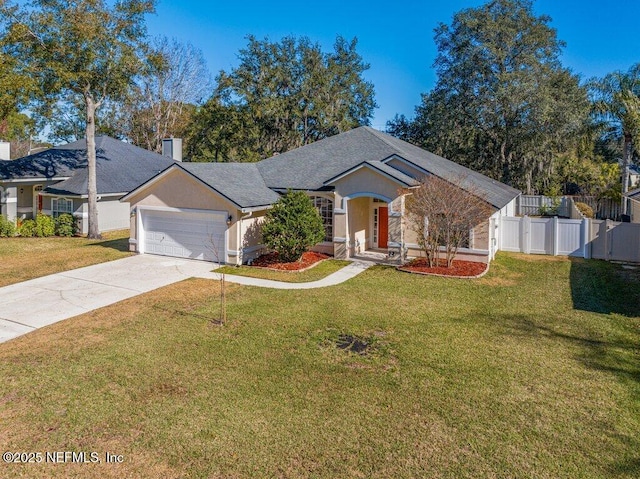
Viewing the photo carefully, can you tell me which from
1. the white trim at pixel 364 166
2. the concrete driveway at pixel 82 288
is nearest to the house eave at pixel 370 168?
the white trim at pixel 364 166

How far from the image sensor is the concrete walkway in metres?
10.7

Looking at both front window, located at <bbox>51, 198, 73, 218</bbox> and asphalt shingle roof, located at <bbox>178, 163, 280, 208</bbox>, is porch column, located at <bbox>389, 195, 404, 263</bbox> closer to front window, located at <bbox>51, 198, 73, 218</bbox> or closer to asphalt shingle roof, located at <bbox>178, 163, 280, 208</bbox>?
asphalt shingle roof, located at <bbox>178, 163, 280, 208</bbox>

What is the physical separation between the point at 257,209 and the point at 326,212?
3.37 m

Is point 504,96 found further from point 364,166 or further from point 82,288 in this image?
point 82,288

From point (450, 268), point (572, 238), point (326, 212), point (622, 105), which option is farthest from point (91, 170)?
point (622, 105)

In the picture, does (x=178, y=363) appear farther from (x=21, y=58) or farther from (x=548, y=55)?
(x=548, y=55)

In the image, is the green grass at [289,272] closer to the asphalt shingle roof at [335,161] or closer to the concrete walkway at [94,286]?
Result: the concrete walkway at [94,286]

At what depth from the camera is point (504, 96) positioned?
31391 mm

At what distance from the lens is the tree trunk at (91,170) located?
2182 cm

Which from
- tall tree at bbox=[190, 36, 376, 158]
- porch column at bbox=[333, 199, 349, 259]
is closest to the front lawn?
porch column at bbox=[333, 199, 349, 259]

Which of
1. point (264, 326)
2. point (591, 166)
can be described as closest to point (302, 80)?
point (591, 166)

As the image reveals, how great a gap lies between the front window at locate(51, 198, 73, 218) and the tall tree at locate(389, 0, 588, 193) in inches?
1066

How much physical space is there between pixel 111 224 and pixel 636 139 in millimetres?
31701

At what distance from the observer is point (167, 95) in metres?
41.4
